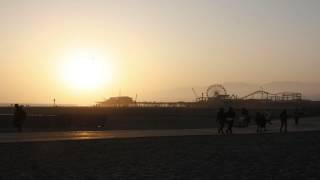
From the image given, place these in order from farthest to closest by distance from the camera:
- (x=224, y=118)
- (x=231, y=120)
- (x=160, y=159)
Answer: (x=231, y=120) → (x=224, y=118) → (x=160, y=159)

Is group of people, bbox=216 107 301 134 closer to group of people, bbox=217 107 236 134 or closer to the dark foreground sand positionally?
group of people, bbox=217 107 236 134

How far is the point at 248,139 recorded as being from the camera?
30.3 metres

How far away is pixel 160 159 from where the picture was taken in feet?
69.8

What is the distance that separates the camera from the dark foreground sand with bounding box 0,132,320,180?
58.5 feet

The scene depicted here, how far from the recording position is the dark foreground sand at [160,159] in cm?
1784

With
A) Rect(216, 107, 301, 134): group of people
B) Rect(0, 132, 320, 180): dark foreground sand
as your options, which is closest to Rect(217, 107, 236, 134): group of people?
Rect(216, 107, 301, 134): group of people

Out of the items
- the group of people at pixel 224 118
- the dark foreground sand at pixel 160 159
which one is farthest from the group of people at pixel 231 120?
the dark foreground sand at pixel 160 159

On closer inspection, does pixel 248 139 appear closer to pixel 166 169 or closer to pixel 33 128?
pixel 166 169

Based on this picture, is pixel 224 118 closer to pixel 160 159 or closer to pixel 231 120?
pixel 231 120

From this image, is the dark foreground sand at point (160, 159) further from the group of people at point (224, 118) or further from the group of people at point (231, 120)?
the group of people at point (231, 120)

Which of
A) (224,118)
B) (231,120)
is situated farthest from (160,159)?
(231,120)

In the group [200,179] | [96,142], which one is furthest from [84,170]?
[96,142]

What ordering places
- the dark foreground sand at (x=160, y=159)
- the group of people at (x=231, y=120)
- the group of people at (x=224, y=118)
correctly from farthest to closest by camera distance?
the group of people at (x=231, y=120) < the group of people at (x=224, y=118) < the dark foreground sand at (x=160, y=159)

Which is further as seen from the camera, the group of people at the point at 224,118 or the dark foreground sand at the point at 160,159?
the group of people at the point at 224,118
